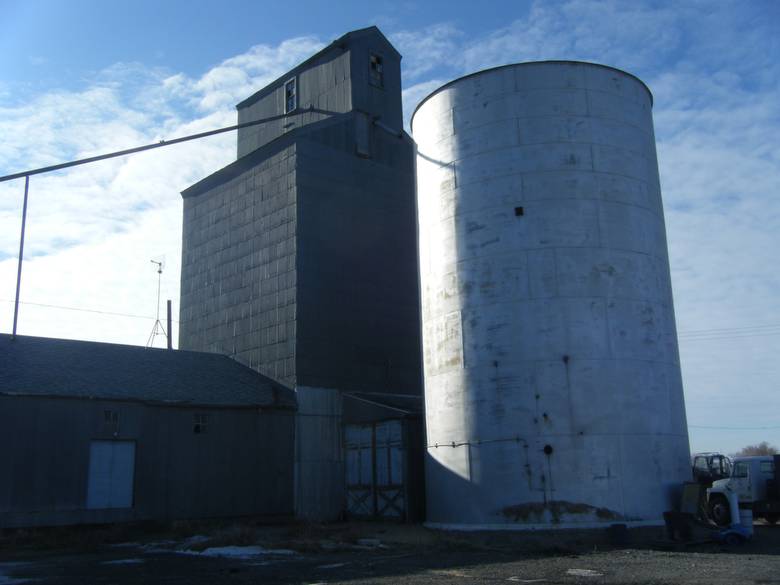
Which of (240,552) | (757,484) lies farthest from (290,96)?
(757,484)

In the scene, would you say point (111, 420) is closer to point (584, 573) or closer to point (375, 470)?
point (375, 470)

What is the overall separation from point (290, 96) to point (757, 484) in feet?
86.3

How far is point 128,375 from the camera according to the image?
27750 millimetres

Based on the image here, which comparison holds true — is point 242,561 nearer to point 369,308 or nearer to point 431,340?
point 431,340

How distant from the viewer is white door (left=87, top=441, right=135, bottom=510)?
24641 millimetres

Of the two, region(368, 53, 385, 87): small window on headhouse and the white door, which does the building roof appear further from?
region(368, 53, 385, 87): small window on headhouse

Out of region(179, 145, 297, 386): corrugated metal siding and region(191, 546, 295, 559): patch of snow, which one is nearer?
region(191, 546, 295, 559): patch of snow

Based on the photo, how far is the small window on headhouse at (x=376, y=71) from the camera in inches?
1411

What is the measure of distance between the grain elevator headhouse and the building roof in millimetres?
1141

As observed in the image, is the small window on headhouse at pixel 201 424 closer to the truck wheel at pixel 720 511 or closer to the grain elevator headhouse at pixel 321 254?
the grain elevator headhouse at pixel 321 254

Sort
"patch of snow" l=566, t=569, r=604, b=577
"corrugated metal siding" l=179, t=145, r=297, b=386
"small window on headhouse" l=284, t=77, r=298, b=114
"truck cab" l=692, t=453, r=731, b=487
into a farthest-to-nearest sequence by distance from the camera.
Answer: "small window on headhouse" l=284, t=77, r=298, b=114 → "corrugated metal siding" l=179, t=145, r=297, b=386 → "truck cab" l=692, t=453, r=731, b=487 → "patch of snow" l=566, t=569, r=604, b=577

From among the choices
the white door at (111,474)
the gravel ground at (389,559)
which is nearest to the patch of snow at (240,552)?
the gravel ground at (389,559)

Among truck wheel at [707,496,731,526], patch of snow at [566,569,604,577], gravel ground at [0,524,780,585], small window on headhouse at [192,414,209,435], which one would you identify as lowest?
patch of snow at [566,569,604,577]

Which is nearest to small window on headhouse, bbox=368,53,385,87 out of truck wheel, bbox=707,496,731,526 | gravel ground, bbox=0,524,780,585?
gravel ground, bbox=0,524,780,585
